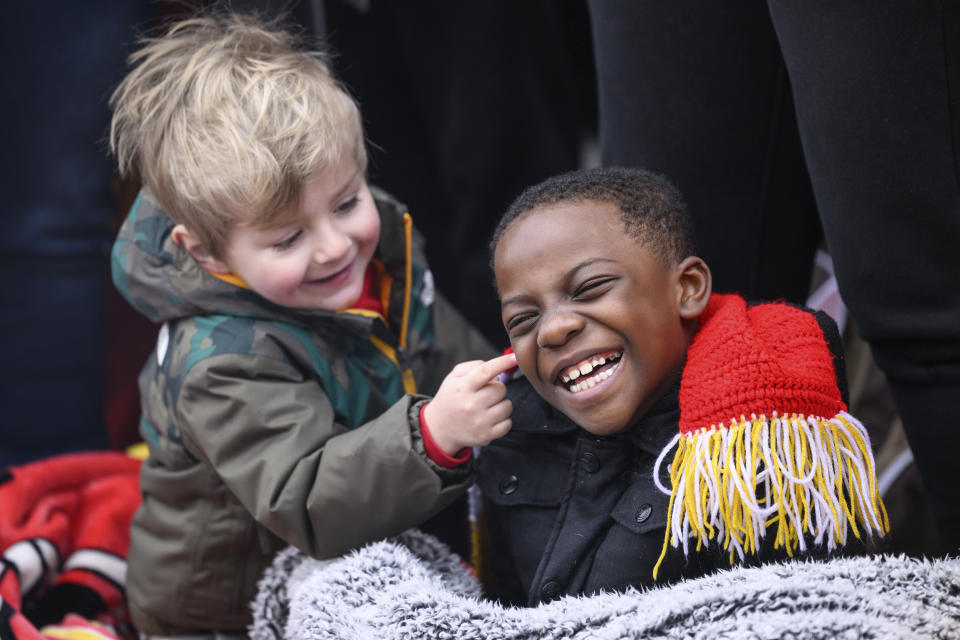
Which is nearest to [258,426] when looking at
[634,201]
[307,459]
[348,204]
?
[307,459]

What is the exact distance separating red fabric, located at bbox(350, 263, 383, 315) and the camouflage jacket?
0.02 metres

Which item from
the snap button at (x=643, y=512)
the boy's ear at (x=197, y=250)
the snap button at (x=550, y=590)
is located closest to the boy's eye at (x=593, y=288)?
the snap button at (x=643, y=512)

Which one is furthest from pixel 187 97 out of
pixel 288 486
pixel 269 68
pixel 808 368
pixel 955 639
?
pixel 955 639

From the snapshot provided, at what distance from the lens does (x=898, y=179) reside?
112cm

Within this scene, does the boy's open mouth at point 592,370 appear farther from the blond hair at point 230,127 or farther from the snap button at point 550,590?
the blond hair at point 230,127

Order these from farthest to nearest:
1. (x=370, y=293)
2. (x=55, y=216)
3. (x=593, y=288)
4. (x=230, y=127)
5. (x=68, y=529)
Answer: (x=55, y=216) → (x=68, y=529) → (x=370, y=293) → (x=230, y=127) → (x=593, y=288)

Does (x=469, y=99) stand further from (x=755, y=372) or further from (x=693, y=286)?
(x=755, y=372)

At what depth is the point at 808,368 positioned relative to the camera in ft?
3.51

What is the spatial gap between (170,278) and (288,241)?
0.20 meters

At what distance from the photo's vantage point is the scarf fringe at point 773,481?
3.38 ft

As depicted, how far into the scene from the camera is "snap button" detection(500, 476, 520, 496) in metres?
1.29

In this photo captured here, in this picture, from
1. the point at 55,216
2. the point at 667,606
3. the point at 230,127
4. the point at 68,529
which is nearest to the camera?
the point at 667,606

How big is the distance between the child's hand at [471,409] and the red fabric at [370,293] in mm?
366

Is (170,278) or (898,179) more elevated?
(898,179)
